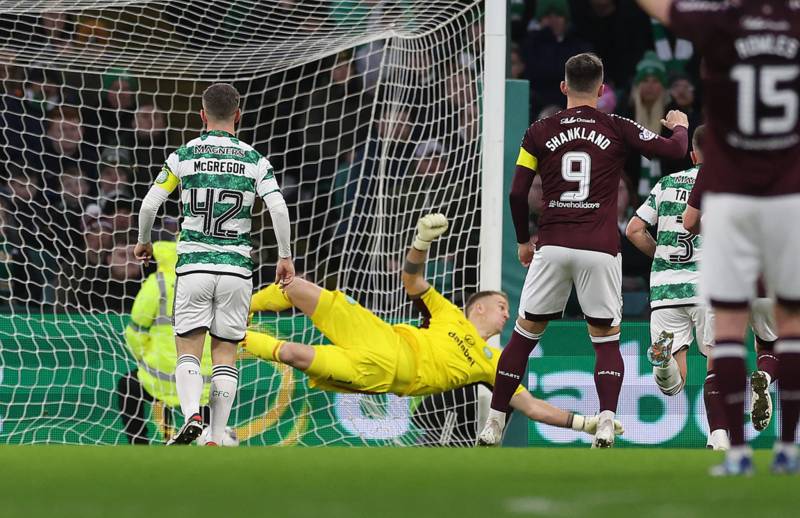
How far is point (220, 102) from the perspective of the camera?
7.11 metres

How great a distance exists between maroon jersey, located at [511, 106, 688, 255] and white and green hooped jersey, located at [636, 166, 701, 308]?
1.32 meters

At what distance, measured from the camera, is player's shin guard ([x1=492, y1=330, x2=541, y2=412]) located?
687cm

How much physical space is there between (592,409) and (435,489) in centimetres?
545

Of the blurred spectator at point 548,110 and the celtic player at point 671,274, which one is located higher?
the blurred spectator at point 548,110

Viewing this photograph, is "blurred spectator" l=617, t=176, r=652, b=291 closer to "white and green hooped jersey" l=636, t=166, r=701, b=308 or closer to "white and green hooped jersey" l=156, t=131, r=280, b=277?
"white and green hooped jersey" l=636, t=166, r=701, b=308

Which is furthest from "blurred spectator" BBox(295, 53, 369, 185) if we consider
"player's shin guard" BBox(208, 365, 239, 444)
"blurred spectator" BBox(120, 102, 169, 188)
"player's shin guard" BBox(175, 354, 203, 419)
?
"player's shin guard" BBox(175, 354, 203, 419)

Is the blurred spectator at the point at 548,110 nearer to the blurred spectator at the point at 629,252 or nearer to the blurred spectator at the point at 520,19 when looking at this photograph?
the blurred spectator at the point at 629,252

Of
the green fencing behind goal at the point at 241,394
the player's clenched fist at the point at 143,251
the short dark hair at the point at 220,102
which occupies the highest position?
the short dark hair at the point at 220,102

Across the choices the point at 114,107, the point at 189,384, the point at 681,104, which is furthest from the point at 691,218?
the point at 681,104

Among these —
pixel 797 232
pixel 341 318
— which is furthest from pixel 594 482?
pixel 341 318

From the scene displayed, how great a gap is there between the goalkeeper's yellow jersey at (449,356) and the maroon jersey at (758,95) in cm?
408

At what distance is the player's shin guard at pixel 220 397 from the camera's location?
7.05 m

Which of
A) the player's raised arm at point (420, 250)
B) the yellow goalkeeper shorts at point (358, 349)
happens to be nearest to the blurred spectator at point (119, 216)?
the yellow goalkeeper shorts at point (358, 349)

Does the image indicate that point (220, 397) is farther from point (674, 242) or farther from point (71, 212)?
point (71, 212)
